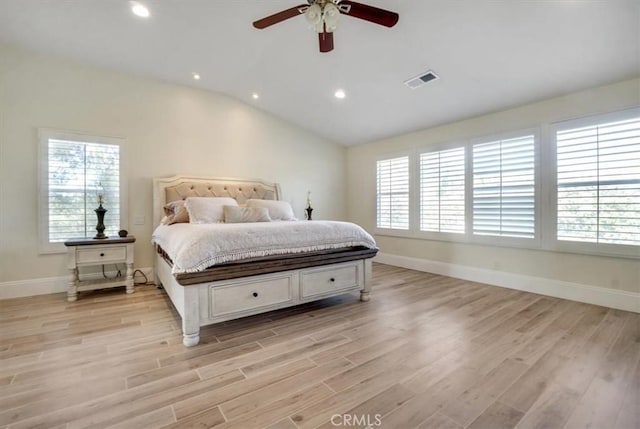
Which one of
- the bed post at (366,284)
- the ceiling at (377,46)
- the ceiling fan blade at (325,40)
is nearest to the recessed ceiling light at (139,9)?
the ceiling at (377,46)

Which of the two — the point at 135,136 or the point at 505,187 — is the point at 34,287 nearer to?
the point at 135,136

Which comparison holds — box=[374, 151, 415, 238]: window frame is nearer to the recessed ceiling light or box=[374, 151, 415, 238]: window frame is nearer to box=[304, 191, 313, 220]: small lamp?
box=[304, 191, 313, 220]: small lamp

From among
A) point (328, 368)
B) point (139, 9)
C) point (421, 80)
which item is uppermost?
point (139, 9)

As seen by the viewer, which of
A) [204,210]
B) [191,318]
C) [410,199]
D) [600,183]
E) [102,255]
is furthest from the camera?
[410,199]

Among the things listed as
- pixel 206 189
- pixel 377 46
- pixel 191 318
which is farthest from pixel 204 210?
pixel 377 46

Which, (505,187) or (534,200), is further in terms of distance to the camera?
(505,187)

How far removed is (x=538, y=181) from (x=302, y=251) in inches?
122

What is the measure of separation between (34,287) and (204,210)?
2230mm

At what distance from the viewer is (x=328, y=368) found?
77.0 inches

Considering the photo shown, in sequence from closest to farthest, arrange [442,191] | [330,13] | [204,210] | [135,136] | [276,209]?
[330,13] → [204,210] → [135,136] → [276,209] → [442,191]

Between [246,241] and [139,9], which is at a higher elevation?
[139,9]

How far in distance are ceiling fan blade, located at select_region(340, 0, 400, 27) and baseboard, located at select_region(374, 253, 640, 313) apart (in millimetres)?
3543

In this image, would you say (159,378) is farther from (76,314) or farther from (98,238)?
(98,238)

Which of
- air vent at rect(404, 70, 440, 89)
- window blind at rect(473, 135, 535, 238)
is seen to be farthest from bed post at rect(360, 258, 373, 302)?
air vent at rect(404, 70, 440, 89)
